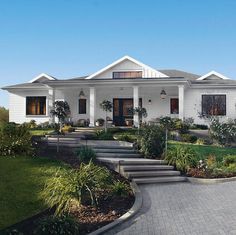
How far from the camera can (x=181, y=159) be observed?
42.0 feet

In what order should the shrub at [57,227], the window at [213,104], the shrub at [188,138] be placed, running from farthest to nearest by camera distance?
the window at [213,104] < the shrub at [188,138] < the shrub at [57,227]

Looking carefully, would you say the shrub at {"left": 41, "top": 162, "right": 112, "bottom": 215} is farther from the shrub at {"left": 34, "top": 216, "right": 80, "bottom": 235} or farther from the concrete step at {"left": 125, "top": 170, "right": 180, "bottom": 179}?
the concrete step at {"left": 125, "top": 170, "right": 180, "bottom": 179}

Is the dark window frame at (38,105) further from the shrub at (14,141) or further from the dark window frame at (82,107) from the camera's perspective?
the shrub at (14,141)

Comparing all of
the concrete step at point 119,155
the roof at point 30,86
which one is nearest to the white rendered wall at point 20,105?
the roof at point 30,86

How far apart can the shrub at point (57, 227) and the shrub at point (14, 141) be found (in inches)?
244

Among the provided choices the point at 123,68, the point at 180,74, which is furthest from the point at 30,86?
the point at 180,74

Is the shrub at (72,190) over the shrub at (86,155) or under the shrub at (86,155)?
under

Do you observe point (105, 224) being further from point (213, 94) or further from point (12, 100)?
point (12, 100)

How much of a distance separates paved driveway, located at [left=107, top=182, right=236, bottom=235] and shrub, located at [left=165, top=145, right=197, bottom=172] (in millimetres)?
1529

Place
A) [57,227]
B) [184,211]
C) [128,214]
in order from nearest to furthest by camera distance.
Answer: [57,227]
[128,214]
[184,211]

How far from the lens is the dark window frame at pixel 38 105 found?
28906 millimetres

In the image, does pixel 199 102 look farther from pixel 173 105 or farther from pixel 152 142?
pixel 152 142

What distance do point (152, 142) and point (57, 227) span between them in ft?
28.3

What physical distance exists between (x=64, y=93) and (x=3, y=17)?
17.6 m
